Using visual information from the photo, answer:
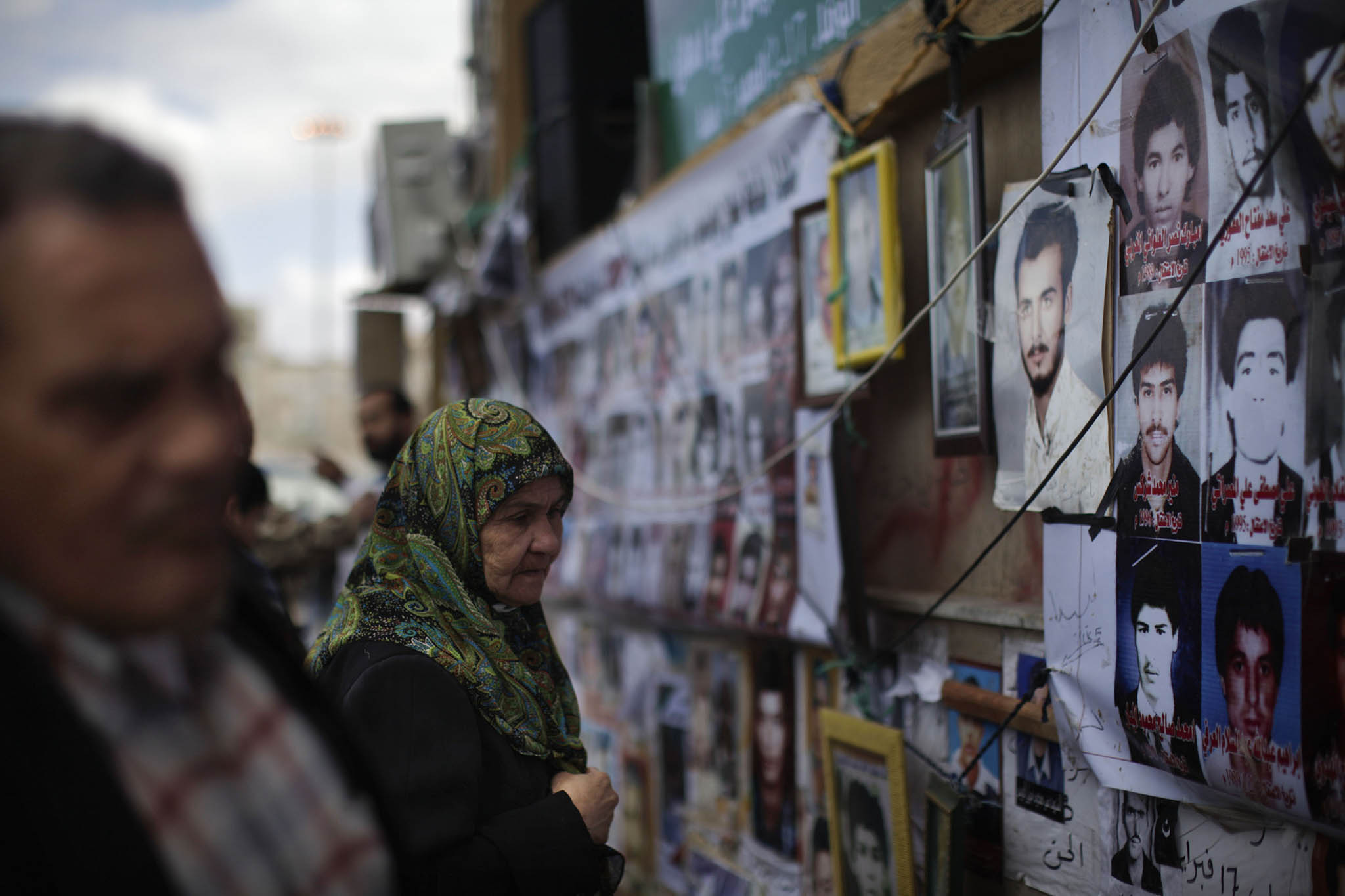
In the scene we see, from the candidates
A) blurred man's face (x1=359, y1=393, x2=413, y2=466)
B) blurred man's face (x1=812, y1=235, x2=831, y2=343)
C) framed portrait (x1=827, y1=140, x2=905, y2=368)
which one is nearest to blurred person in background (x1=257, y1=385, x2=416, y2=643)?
blurred man's face (x1=359, y1=393, x2=413, y2=466)

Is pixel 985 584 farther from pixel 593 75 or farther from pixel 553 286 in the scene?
pixel 593 75

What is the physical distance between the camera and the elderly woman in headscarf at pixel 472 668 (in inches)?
61.6

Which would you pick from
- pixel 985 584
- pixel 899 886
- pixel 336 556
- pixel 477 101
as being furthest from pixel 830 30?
pixel 477 101

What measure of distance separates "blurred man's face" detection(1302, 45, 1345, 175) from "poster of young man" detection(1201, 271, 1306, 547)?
0.55 feet

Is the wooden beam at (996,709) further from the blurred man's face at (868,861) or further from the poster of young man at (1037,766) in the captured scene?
the blurred man's face at (868,861)

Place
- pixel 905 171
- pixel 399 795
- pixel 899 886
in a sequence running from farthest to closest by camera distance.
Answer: pixel 905 171
pixel 899 886
pixel 399 795

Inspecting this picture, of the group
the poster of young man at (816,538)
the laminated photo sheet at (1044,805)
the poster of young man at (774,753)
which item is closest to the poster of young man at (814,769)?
the poster of young man at (774,753)

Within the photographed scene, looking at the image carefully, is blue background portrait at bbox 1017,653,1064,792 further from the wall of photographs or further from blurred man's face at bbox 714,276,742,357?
blurred man's face at bbox 714,276,742,357

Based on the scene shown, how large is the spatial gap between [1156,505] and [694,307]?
204 cm

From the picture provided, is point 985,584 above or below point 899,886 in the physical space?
above

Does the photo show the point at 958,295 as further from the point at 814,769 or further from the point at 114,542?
the point at 114,542

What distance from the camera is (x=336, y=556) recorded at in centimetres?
530

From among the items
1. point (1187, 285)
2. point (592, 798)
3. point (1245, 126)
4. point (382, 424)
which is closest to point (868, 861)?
point (592, 798)

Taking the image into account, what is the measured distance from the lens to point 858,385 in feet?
7.40
